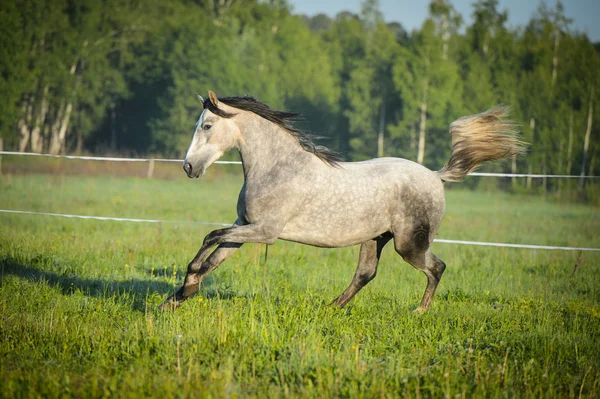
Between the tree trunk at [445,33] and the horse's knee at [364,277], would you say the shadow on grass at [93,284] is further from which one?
the tree trunk at [445,33]

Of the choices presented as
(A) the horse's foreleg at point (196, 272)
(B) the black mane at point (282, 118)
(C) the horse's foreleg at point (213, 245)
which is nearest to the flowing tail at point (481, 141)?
(B) the black mane at point (282, 118)

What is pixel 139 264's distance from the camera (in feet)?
31.0

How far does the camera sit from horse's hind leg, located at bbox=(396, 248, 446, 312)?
708 centimetres

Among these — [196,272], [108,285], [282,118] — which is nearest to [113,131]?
[108,285]

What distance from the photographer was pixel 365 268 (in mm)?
7344

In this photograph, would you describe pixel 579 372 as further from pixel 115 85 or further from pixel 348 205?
pixel 115 85

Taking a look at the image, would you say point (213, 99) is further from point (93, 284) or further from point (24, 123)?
point (24, 123)

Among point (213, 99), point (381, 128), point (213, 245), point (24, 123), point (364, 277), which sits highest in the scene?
point (381, 128)

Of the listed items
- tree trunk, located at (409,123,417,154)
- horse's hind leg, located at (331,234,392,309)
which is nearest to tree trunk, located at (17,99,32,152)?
tree trunk, located at (409,123,417,154)

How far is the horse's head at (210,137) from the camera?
6316 millimetres

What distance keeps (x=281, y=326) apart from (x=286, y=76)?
48.4 meters

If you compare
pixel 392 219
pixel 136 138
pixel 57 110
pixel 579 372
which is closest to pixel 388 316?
pixel 392 219

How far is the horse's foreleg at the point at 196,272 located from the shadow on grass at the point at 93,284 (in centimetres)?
63

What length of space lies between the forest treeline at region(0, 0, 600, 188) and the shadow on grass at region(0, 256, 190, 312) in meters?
28.2
